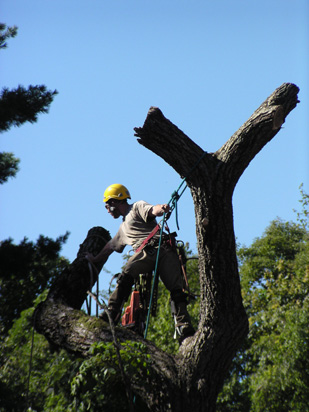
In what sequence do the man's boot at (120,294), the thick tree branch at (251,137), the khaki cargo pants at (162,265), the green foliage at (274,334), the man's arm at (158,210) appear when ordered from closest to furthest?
1. the thick tree branch at (251,137)
2. the man's arm at (158,210)
3. the khaki cargo pants at (162,265)
4. the man's boot at (120,294)
5. the green foliage at (274,334)

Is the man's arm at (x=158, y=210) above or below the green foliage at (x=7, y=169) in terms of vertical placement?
below

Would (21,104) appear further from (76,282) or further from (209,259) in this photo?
(209,259)

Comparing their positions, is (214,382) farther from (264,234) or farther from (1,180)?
(264,234)

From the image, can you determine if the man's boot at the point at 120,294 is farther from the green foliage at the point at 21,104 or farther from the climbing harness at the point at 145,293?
the green foliage at the point at 21,104

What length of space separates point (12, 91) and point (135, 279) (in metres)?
3.50

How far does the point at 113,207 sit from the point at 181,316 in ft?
5.79

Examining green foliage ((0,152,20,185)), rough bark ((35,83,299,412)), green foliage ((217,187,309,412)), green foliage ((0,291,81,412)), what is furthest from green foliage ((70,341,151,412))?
green foliage ((217,187,309,412))

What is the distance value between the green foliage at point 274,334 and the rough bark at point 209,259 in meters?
9.11

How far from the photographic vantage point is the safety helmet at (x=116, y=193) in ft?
23.7

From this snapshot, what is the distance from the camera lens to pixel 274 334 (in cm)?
1692

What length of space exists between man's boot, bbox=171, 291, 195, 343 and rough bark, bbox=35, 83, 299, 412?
1.95 ft

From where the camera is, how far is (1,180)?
8.66 m

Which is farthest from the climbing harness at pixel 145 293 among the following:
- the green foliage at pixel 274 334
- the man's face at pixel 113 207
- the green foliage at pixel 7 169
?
the green foliage at pixel 274 334

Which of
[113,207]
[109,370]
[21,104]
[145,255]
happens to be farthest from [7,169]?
[109,370]
